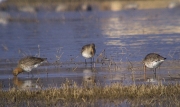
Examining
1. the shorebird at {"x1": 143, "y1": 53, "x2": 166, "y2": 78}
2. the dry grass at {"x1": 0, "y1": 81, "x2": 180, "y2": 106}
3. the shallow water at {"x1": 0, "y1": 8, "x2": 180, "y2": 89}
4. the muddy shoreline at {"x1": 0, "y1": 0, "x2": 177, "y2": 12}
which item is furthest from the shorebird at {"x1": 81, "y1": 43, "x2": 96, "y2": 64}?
the muddy shoreline at {"x1": 0, "y1": 0, "x2": 177, "y2": 12}

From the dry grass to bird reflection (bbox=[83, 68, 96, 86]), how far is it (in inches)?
52.4

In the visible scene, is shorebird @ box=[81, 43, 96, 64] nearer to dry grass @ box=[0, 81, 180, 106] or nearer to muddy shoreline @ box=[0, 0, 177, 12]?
dry grass @ box=[0, 81, 180, 106]

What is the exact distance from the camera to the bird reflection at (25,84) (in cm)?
1302

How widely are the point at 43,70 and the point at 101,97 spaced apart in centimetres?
532

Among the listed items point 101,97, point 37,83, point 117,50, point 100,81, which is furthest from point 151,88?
point 117,50

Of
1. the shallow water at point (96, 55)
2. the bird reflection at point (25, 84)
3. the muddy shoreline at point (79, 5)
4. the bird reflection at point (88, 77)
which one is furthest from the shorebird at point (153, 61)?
the muddy shoreline at point (79, 5)

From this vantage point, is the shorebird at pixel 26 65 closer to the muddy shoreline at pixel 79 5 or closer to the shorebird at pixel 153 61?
the shorebird at pixel 153 61

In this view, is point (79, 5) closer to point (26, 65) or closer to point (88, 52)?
point (88, 52)

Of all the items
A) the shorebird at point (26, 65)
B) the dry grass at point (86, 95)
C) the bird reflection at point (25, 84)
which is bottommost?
the dry grass at point (86, 95)

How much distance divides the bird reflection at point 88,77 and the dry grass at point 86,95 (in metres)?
1.33

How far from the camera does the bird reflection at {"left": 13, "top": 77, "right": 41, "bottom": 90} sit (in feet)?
42.7

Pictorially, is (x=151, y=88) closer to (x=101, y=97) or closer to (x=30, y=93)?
(x=101, y=97)

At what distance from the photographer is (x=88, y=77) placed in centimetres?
1447

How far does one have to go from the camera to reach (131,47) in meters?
21.1
